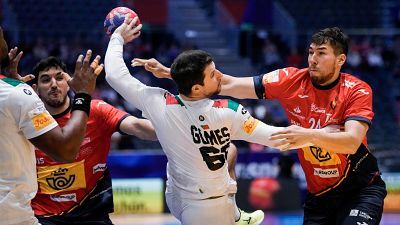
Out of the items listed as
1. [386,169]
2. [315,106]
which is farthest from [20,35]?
[315,106]

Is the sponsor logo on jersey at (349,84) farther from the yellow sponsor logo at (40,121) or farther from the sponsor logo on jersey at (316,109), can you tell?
the yellow sponsor logo at (40,121)

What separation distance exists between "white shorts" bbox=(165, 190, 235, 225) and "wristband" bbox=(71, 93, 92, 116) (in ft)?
3.83

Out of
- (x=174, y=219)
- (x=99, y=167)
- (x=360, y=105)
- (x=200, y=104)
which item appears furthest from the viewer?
(x=174, y=219)

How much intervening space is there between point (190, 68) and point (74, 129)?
1.07 metres

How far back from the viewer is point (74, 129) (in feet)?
13.8

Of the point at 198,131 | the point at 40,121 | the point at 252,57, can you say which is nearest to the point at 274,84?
the point at 198,131

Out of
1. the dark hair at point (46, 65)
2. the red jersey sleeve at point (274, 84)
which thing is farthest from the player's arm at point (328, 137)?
the dark hair at point (46, 65)

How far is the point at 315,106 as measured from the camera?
5906 millimetres

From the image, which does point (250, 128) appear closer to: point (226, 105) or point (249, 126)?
point (249, 126)

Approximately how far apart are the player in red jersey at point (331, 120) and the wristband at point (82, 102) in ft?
4.05

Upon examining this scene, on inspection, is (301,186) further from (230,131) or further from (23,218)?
(23,218)

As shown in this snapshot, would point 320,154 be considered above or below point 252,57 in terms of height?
above

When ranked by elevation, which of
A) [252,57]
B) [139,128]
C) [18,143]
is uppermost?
[18,143]

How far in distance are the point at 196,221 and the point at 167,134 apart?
643 mm
